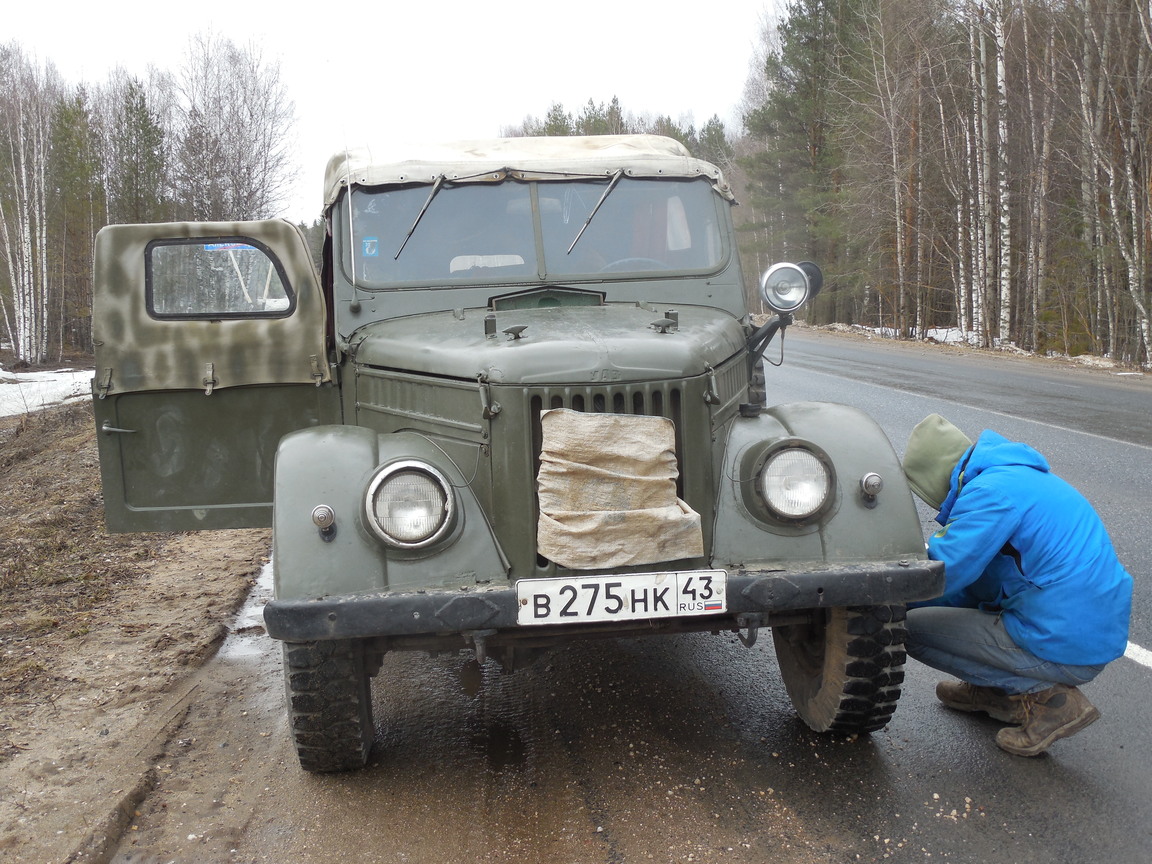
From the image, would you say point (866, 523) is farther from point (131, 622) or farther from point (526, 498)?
point (131, 622)

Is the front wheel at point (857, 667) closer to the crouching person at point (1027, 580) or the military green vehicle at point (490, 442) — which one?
the military green vehicle at point (490, 442)

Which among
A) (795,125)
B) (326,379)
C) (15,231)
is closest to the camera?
(326,379)

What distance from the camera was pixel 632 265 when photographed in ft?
15.0

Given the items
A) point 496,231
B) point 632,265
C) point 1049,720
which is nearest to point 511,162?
point 496,231

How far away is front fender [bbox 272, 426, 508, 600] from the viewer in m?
3.08

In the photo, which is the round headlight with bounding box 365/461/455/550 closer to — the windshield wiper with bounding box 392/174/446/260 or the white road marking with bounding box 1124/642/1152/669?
the windshield wiper with bounding box 392/174/446/260

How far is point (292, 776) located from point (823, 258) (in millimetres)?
36538

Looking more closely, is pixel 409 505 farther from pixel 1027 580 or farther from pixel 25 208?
pixel 25 208

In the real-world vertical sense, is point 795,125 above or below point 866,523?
above

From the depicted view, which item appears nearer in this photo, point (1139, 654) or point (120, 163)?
point (1139, 654)

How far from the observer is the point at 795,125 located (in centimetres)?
3625

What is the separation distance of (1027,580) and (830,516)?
2.53ft

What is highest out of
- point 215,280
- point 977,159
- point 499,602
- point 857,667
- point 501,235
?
point 977,159

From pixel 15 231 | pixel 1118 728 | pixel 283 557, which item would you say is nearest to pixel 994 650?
pixel 1118 728
